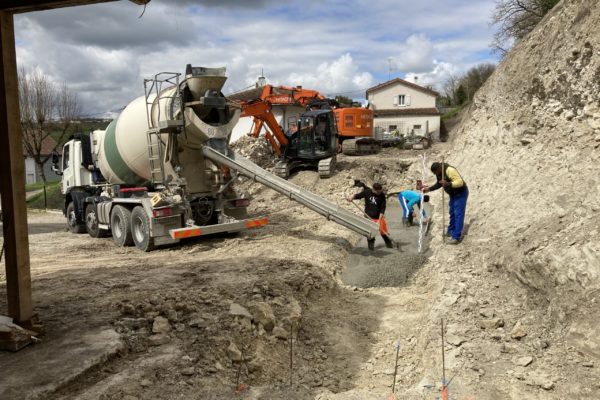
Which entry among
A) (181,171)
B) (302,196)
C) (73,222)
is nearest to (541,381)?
(302,196)

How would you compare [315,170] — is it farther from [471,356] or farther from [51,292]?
[471,356]

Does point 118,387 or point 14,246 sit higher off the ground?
point 14,246

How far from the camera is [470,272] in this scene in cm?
655

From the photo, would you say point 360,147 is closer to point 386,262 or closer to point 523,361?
point 386,262

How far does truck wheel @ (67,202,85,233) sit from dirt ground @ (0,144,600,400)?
13.8ft

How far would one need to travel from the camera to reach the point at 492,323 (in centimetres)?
513

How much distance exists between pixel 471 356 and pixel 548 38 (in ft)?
26.1

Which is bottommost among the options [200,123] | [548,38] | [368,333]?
[368,333]

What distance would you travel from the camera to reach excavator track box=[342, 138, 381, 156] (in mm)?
22375

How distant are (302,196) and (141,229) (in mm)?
3581

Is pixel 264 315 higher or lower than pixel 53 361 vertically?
lower

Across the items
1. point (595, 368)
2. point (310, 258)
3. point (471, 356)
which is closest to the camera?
point (595, 368)

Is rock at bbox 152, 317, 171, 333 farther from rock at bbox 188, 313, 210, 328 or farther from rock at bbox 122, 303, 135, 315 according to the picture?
rock at bbox 122, 303, 135, 315

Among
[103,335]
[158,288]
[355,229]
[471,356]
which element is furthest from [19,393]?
[355,229]
